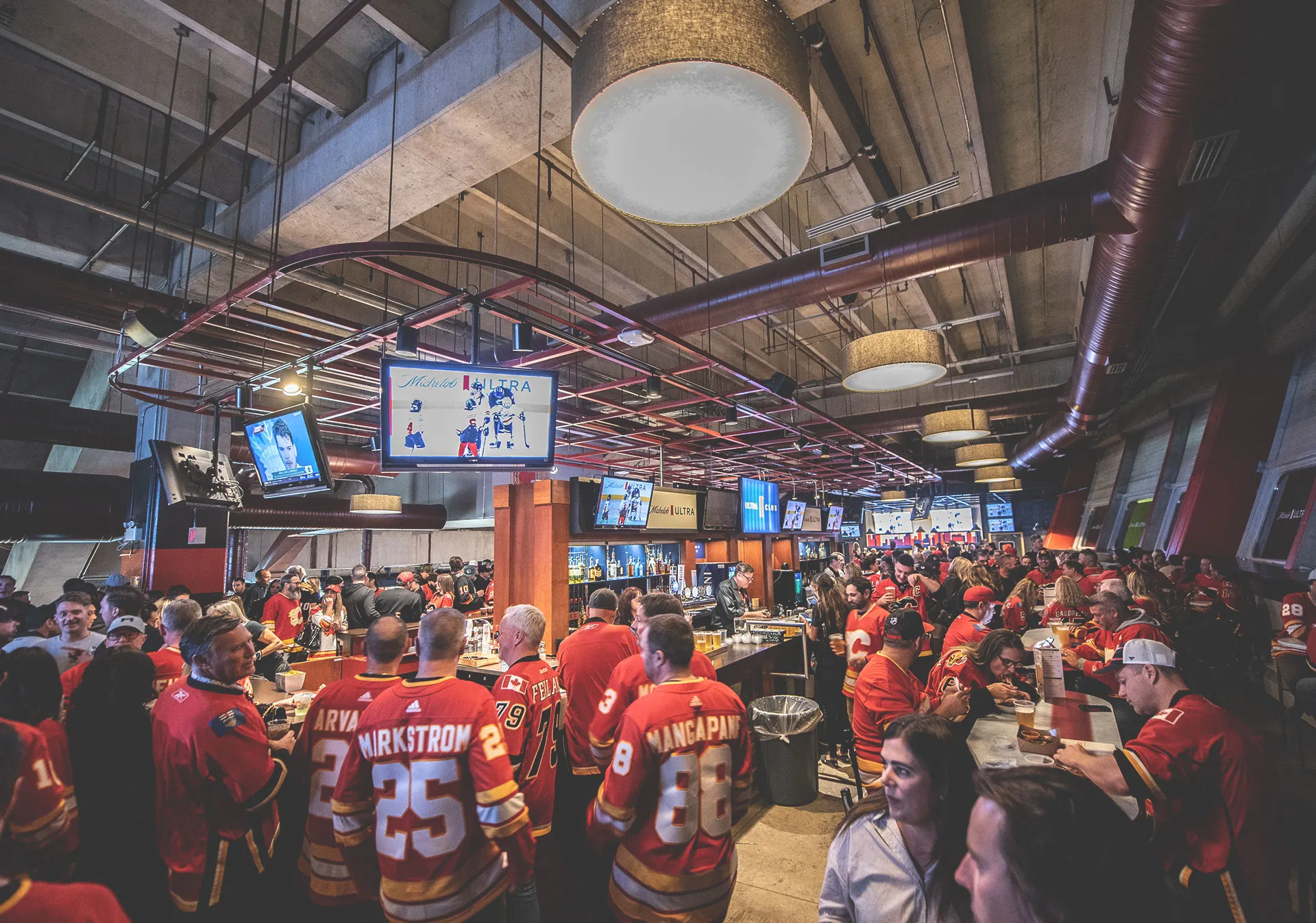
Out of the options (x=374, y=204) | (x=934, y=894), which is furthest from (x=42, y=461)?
(x=934, y=894)

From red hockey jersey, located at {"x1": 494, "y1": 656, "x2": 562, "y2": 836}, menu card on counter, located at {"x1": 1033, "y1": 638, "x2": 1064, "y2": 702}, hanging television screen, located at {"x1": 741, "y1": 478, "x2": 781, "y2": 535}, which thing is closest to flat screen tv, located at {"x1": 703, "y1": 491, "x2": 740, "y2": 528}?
hanging television screen, located at {"x1": 741, "y1": 478, "x2": 781, "y2": 535}

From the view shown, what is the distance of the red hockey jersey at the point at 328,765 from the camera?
2838 mm

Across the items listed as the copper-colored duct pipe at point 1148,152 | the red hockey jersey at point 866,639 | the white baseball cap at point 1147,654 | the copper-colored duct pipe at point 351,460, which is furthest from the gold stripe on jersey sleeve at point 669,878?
the copper-colored duct pipe at point 351,460

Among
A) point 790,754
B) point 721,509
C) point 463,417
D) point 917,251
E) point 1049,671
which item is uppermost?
point 917,251

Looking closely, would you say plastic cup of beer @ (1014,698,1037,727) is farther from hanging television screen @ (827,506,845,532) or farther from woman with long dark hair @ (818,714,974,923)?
hanging television screen @ (827,506,845,532)

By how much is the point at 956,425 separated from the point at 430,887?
8725mm

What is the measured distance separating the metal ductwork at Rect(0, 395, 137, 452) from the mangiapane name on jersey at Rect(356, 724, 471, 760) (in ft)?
31.5

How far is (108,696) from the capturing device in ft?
10.5

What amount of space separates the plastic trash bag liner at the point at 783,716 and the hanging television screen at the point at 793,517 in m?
7.70

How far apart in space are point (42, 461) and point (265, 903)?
16.1 meters

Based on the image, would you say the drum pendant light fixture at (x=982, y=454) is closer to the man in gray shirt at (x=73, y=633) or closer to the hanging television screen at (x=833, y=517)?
the hanging television screen at (x=833, y=517)

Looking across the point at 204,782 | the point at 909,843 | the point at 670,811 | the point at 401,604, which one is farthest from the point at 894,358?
the point at 401,604

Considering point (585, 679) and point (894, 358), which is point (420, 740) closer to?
point (585, 679)

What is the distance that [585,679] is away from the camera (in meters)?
4.24
